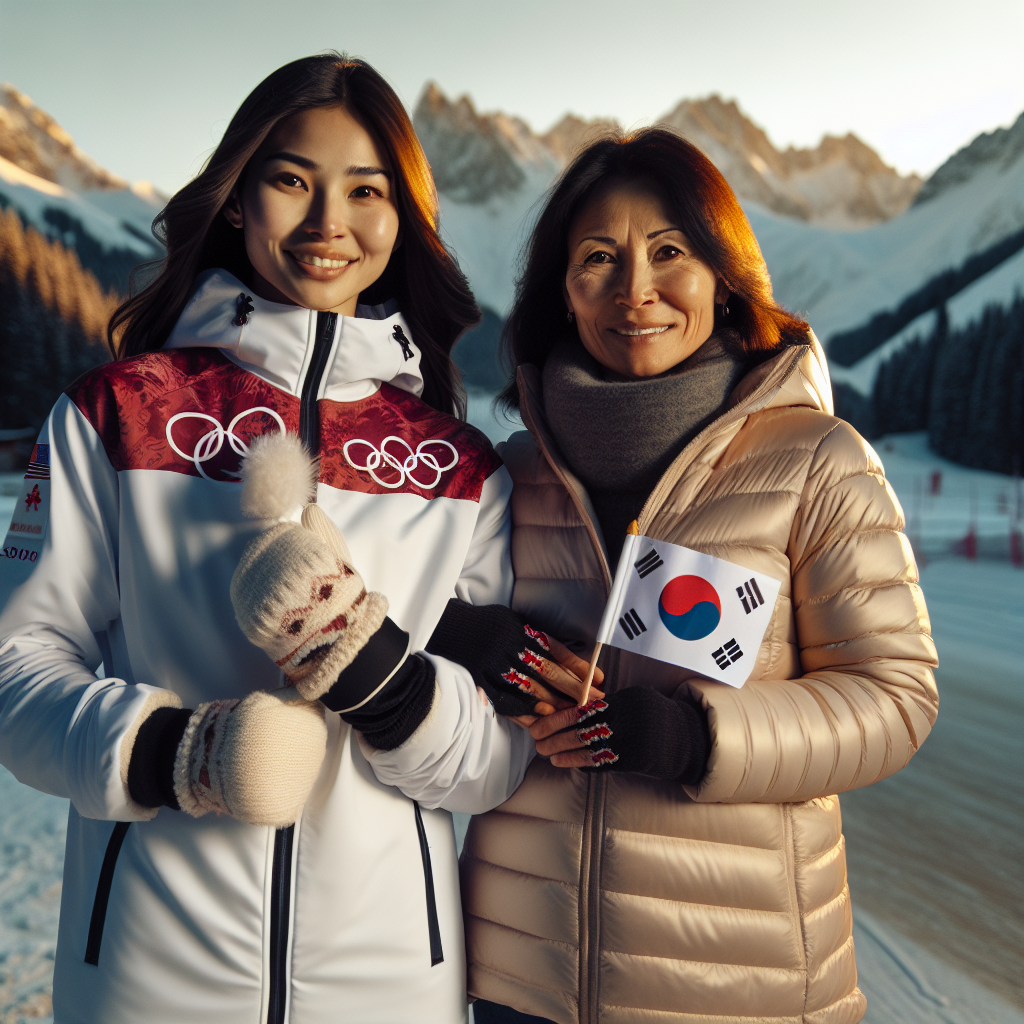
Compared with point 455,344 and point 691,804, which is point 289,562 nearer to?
point 691,804

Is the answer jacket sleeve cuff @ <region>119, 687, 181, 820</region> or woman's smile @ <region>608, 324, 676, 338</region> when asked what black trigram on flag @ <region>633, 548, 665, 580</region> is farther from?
jacket sleeve cuff @ <region>119, 687, 181, 820</region>

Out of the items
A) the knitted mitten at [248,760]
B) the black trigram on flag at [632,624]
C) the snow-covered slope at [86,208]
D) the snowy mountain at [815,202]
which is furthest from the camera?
the snowy mountain at [815,202]

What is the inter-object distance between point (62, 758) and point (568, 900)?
23.9 inches

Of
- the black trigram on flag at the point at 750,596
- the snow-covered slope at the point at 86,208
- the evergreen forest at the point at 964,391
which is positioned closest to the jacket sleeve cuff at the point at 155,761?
the black trigram on flag at the point at 750,596

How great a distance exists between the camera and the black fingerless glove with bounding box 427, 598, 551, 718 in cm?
95

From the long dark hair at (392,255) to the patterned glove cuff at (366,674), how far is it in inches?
21.9

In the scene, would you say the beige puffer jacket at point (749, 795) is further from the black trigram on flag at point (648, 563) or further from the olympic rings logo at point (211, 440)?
the olympic rings logo at point (211, 440)

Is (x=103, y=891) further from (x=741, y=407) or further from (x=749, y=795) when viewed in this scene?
(x=741, y=407)

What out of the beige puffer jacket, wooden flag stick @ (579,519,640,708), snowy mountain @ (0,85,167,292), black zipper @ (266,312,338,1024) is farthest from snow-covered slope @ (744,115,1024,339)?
black zipper @ (266,312,338,1024)

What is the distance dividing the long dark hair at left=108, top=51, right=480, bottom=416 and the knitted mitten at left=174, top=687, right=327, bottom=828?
0.63 meters

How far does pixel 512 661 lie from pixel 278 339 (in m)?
0.52

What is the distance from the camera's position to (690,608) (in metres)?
0.93

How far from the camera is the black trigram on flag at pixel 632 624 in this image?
3.09 feet

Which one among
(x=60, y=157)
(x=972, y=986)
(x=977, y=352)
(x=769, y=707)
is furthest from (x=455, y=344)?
(x=60, y=157)
